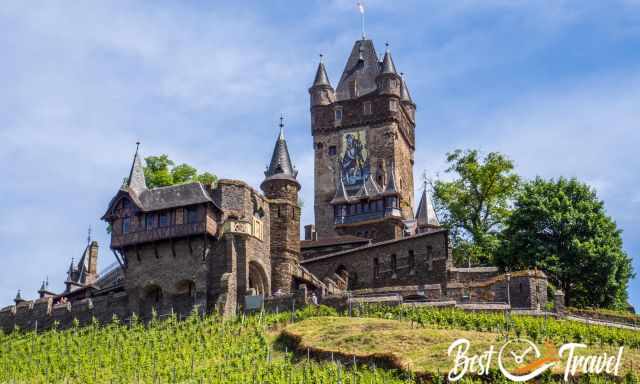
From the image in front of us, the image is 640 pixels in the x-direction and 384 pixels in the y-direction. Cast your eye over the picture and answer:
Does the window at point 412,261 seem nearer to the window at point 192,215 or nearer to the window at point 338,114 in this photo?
the window at point 192,215

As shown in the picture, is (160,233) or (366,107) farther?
(366,107)

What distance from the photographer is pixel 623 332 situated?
135 ft

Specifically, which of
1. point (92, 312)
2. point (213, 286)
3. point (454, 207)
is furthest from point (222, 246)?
point (454, 207)

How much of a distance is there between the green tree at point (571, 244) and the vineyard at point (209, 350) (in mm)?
12083

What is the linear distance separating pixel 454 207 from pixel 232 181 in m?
21.1

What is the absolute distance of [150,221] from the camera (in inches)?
2087

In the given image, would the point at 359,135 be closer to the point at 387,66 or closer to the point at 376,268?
the point at 387,66

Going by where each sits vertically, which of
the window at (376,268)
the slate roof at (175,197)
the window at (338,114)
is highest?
the window at (338,114)

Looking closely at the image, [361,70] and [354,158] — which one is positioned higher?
[361,70]

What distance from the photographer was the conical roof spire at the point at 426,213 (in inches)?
2980

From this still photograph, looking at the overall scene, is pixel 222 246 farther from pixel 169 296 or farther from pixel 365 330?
pixel 365 330

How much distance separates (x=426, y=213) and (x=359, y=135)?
1373 centimetres

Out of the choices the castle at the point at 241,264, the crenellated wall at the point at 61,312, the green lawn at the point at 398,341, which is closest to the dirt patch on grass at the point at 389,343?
the green lawn at the point at 398,341

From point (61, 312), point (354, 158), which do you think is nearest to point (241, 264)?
point (61, 312)
